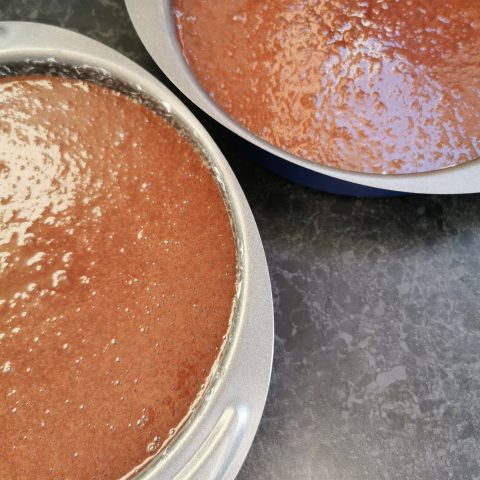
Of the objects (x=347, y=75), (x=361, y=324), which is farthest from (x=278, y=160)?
(x=361, y=324)

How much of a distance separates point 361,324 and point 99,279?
0.50 meters

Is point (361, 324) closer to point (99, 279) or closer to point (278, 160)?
point (278, 160)

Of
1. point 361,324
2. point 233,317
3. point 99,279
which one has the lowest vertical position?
point 361,324

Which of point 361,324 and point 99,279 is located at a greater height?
point 99,279

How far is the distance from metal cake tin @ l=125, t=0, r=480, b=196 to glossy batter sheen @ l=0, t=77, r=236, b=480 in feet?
0.31

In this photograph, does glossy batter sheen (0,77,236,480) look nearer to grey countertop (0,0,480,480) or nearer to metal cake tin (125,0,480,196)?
metal cake tin (125,0,480,196)

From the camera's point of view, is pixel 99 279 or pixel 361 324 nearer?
pixel 99 279

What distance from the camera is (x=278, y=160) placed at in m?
0.99

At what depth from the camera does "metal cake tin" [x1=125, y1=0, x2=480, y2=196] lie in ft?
3.02

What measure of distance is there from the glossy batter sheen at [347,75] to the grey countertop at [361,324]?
0.12 meters

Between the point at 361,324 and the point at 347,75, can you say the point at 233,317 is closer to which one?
the point at 361,324

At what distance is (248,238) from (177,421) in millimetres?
295

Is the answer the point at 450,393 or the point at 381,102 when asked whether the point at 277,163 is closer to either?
the point at 381,102

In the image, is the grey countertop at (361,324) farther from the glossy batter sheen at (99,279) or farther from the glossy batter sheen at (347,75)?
the glossy batter sheen at (99,279)
